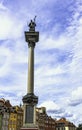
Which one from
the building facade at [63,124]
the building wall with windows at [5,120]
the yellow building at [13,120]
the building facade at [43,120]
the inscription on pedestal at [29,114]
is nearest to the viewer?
the inscription on pedestal at [29,114]

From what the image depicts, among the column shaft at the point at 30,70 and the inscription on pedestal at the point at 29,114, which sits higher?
the column shaft at the point at 30,70

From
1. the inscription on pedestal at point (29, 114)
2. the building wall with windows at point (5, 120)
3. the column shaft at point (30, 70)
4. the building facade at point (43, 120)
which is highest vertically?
the building facade at point (43, 120)

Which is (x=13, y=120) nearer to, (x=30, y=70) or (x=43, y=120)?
(x=43, y=120)

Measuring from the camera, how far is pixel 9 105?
122 metres

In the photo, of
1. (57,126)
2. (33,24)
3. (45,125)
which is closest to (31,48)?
(33,24)

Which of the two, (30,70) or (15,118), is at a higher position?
(15,118)

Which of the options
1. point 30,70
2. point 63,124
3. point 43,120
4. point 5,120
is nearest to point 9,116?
point 5,120

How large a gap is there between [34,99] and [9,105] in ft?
245

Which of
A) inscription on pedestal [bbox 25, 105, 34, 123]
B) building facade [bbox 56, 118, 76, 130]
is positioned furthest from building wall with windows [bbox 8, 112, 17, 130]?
inscription on pedestal [bbox 25, 105, 34, 123]

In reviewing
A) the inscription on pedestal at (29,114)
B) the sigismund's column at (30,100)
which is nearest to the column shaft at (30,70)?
the sigismund's column at (30,100)

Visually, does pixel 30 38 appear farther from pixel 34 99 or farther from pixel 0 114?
pixel 0 114

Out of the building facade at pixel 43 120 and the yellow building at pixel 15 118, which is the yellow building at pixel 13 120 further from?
Answer: the building facade at pixel 43 120

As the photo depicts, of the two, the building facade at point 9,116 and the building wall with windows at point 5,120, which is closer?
the building facade at point 9,116

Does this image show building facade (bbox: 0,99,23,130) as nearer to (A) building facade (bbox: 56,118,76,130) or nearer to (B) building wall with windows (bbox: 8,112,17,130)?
(B) building wall with windows (bbox: 8,112,17,130)
